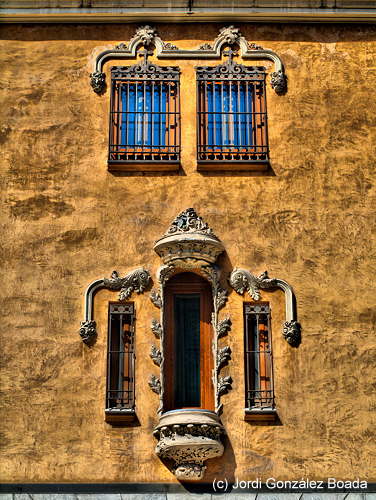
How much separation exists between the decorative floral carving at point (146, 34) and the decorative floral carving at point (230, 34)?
1.12 m

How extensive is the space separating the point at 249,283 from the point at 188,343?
4.22 feet

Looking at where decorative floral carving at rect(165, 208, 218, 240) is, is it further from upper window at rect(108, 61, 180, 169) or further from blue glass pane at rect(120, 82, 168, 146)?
blue glass pane at rect(120, 82, 168, 146)

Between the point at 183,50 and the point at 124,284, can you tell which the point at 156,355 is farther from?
the point at 183,50

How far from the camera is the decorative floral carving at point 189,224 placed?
1850 cm

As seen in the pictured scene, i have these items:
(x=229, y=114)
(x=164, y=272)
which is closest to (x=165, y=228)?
(x=164, y=272)

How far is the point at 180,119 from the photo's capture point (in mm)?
19453

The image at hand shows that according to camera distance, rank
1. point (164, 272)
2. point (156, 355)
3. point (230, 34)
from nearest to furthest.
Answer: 1. point (156, 355)
2. point (164, 272)
3. point (230, 34)

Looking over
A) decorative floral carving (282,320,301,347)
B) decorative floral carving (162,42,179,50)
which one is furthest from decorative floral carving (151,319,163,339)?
decorative floral carving (162,42,179,50)

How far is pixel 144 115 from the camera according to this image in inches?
769

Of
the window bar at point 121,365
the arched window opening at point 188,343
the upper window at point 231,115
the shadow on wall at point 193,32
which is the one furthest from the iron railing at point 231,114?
the window bar at point 121,365

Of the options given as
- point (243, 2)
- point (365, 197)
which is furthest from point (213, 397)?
point (243, 2)

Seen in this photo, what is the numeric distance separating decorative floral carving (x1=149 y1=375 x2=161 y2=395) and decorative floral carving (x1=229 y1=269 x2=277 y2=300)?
1.84 meters

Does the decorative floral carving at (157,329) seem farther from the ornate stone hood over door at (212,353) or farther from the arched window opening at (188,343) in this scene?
the arched window opening at (188,343)

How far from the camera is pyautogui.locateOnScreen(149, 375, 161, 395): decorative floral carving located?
17750 millimetres
